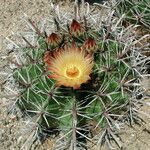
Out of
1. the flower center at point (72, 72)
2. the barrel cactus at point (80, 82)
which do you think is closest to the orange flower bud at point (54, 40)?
the barrel cactus at point (80, 82)

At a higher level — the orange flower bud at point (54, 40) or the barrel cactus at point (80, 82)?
the orange flower bud at point (54, 40)

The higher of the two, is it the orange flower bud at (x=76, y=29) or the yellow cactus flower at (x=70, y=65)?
the orange flower bud at (x=76, y=29)

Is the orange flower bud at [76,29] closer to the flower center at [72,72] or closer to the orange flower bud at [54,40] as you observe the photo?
the orange flower bud at [54,40]

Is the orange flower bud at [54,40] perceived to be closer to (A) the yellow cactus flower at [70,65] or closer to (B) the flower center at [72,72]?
(A) the yellow cactus flower at [70,65]

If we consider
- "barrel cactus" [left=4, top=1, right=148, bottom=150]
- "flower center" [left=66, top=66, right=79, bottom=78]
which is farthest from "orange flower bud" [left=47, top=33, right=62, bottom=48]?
"flower center" [left=66, top=66, right=79, bottom=78]

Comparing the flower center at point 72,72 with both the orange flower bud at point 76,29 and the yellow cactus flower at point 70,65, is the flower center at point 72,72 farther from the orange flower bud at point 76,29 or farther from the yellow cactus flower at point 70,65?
the orange flower bud at point 76,29

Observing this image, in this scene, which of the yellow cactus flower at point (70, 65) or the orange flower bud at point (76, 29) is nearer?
the yellow cactus flower at point (70, 65)

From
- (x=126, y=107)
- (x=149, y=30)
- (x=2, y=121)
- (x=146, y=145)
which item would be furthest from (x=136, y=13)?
(x=2, y=121)

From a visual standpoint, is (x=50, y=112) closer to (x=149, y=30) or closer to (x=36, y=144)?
(x=36, y=144)

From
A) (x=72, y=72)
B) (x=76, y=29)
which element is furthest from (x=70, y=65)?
(x=76, y=29)
